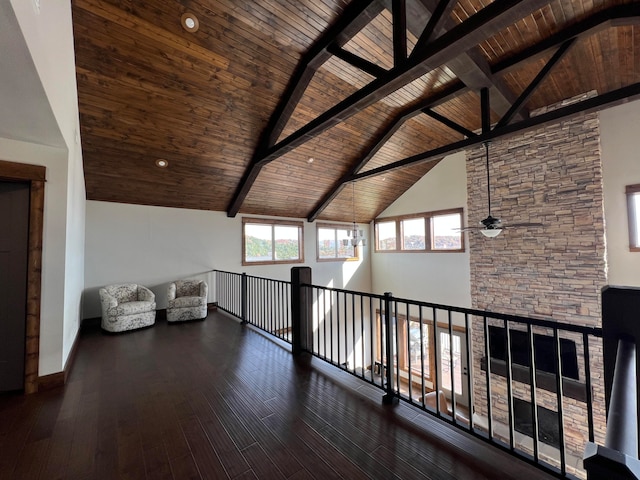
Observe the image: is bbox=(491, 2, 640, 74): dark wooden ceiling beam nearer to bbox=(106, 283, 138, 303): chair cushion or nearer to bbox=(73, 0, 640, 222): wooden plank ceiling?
bbox=(73, 0, 640, 222): wooden plank ceiling

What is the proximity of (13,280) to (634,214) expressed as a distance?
8829 mm

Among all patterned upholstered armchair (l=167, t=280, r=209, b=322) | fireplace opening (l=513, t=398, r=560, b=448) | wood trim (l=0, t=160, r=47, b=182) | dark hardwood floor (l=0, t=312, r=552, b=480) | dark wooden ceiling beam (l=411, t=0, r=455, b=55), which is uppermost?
A: dark wooden ceiling beam (l=411, t=0, r=455, b=55)

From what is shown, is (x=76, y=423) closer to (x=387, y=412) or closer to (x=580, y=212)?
(x=387, y=412)

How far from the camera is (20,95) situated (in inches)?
75.7

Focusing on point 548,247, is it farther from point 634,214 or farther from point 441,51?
point 441,51

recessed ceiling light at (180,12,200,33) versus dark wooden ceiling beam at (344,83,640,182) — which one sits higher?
recessed ceiling light at (180,12,200,33)

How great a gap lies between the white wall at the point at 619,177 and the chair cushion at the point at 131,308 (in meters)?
8.48

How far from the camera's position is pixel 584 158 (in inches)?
204

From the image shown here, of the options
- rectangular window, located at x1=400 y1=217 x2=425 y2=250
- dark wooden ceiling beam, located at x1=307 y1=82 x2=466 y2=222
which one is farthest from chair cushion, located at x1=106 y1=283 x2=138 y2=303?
rectangular window, located at x1=400 y1=217 x2=425 y2=250

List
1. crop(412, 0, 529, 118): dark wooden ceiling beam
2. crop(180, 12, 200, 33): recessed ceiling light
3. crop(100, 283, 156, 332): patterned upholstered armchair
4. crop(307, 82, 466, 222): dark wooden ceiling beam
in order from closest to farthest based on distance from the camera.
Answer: crop(180, 12, 200, 33): recessed ceiling light → crop(412, 0, 529, 118): dark wooden ceiling beam → crop(100, 283, 156, 332): patterned upholstered armchair → crop(307, 82, 466, 222): dark wooden ceiling beam

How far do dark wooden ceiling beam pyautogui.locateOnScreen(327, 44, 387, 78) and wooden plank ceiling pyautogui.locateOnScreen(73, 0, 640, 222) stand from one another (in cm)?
2

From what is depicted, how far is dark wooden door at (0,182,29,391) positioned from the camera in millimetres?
2680

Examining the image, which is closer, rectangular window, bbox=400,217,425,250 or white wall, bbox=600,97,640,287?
white wall, bbox=600,97,640,287

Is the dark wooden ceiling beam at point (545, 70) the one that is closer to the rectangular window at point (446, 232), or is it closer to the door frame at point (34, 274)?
the rectangular window at point (446, 232)
